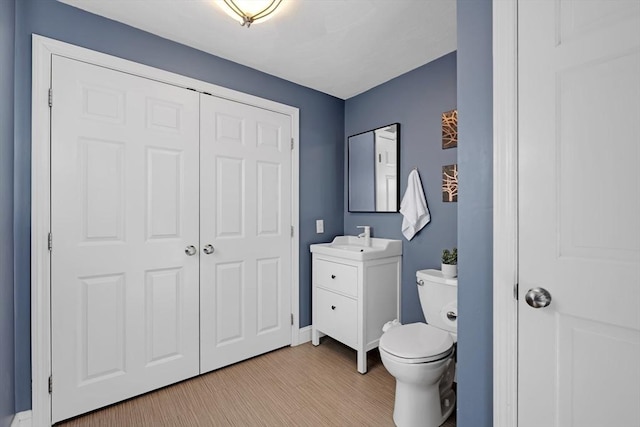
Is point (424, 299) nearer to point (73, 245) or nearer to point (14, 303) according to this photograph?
point (73, 245)

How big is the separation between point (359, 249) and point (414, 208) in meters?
0.59

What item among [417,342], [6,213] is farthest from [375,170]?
[6,213]

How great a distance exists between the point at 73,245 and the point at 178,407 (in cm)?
115

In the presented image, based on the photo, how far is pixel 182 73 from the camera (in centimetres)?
201

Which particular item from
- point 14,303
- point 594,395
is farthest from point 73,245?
point 594,395

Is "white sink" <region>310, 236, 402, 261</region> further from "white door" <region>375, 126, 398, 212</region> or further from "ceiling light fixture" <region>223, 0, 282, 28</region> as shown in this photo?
"ceiling light fixture" <region>223, 0, 282, 28</region>

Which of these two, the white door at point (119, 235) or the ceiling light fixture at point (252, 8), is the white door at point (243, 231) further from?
the ceiling light fixture at point (252, 8)

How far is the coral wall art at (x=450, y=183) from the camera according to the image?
2.04 m

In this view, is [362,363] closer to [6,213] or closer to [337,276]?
[337,276]

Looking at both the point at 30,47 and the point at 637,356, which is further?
the point at 30,47

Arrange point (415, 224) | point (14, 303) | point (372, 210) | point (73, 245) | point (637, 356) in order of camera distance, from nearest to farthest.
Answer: point (637, 356) → point (14, 303) → point (73, 245) → point (415, 224) → point (372, 210)

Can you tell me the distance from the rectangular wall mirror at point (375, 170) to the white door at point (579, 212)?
1455 mm

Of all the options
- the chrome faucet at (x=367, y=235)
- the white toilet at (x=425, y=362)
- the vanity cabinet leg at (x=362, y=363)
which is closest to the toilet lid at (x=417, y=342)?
the white toilet at (x=425, y=362)

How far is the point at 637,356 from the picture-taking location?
834 mm
